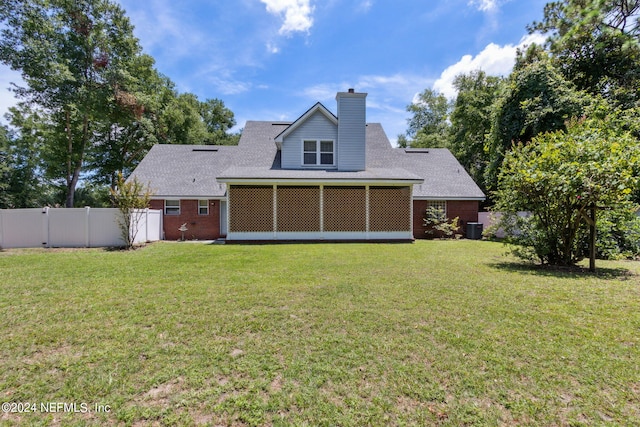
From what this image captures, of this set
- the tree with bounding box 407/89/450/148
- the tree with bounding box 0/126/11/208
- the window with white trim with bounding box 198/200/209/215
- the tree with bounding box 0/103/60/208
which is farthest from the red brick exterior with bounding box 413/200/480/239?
the tree with bounding box 0/126/11/208

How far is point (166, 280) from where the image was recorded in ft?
20.3

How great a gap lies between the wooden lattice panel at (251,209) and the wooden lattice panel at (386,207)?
4869mm

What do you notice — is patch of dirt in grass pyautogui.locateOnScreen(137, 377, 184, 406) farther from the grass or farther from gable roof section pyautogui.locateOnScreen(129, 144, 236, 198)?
gable roof section pyautogui.locateOnScreen(129, 144, 236, 198)

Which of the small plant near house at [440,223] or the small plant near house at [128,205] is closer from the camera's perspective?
the small plant near house at [128,205]

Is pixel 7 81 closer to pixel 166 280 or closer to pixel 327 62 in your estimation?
pixel 327 62

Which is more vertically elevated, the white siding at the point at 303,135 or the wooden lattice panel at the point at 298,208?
the white siding at the point at 303,135

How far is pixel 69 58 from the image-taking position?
19.2 m

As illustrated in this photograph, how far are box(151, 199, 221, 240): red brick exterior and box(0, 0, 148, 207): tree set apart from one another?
1079 cm

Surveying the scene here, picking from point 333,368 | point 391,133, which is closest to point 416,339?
point 333,368

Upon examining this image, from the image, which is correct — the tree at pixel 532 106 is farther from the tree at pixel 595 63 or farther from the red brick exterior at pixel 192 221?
the red brick exterior at pixel 192 221

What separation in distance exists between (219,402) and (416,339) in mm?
2268

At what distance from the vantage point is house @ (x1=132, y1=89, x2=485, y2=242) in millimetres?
13484

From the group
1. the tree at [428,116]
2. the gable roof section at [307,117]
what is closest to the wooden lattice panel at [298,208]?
the gable roof section at [307,117]

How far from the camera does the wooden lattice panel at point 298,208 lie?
1359cm
